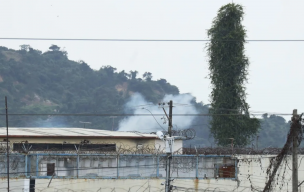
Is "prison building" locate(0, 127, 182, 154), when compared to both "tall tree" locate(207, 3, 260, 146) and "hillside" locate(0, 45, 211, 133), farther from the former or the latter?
"hillside" locate(0, 45, 211, 133)

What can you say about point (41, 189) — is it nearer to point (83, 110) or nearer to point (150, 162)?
point (150, 162)

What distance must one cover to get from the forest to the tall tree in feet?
242

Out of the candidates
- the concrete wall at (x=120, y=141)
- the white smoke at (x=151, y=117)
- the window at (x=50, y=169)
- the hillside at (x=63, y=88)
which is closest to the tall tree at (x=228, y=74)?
the concrete wall at (x=120, y=141)

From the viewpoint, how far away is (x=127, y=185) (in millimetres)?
34156

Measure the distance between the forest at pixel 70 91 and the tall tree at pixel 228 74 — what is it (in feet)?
242

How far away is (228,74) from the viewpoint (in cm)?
4909

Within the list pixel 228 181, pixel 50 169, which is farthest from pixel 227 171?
pixel 50 169

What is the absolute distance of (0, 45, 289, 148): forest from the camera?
437 feet

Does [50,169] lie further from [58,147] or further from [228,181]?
[228,181]

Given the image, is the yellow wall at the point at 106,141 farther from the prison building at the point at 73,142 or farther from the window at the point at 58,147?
the window at the point at 58,147

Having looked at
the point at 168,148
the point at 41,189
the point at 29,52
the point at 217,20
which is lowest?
the point at 41,189

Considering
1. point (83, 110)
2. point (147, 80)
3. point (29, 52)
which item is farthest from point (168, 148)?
point (29, 52)

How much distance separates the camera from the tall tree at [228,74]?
157 ft

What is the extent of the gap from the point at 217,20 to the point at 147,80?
10856 cm
